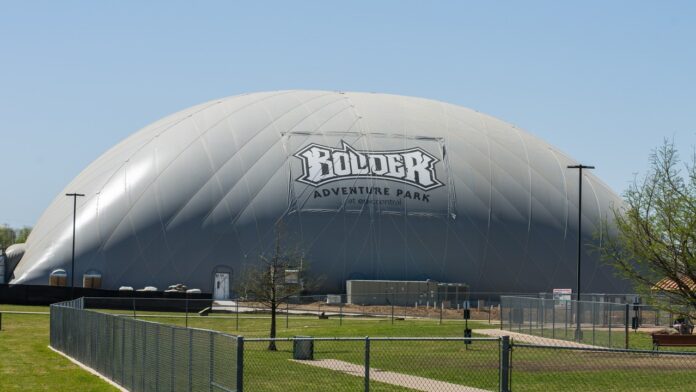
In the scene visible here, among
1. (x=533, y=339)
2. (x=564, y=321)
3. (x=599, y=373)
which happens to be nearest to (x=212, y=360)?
(x=599, y=373)

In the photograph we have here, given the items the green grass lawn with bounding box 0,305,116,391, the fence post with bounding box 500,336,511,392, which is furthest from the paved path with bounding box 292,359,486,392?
the green grass lawn with bounding box 0,305,116,391

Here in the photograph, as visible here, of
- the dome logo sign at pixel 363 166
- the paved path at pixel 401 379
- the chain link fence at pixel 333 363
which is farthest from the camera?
the dome logo sign at pixel 363 166

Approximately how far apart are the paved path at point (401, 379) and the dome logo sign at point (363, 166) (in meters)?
54.8

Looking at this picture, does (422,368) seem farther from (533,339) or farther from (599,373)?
(533,339)

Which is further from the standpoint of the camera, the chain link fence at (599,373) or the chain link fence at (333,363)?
the chain link fence at (599,373)

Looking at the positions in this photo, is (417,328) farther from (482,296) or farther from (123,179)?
(123,179)

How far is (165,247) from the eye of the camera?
83.6 meters

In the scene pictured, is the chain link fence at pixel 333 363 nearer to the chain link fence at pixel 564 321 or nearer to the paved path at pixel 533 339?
the paved path at pixel 533 339

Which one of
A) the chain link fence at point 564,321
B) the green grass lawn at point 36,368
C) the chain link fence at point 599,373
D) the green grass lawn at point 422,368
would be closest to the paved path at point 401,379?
the green grass lawn at point 422,368

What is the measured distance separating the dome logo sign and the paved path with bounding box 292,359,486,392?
→ 54.8 meters

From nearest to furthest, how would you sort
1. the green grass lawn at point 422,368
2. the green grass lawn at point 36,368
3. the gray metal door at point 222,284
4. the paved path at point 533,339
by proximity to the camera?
the green grass lawn at point 422,368 < the green grass lawn at point 36,368 < the paved path at point 533,339 < the gray metal door at point 222,284

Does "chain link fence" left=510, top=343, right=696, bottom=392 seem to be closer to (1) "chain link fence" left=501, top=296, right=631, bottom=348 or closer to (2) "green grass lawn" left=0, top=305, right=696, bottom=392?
(2) "green grass lawn" left=0, top=305, right=696, bottom=392

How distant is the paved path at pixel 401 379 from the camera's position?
24.5 metres

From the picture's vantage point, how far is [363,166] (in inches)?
3452
